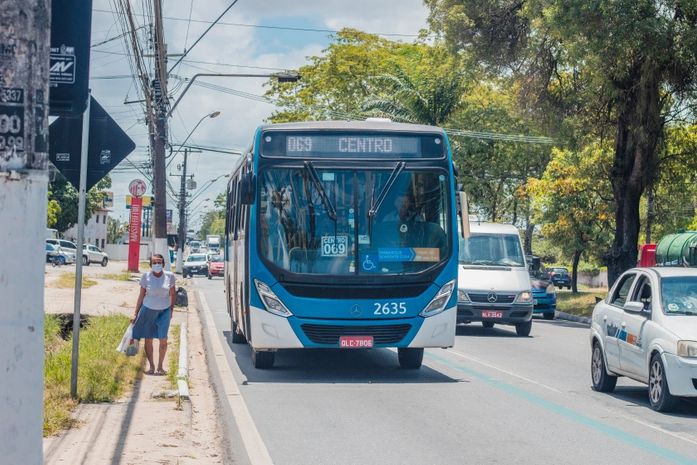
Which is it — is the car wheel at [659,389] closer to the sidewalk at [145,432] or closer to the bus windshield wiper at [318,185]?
the sidewalk at [145,432]

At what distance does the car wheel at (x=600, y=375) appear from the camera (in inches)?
528

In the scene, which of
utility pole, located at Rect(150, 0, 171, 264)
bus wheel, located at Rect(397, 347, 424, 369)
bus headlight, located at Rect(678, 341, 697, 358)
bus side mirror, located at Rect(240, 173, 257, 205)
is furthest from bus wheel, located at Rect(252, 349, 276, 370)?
utility pole, located at Rect(150, 0, 171, 264)

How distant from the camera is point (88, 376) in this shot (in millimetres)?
12617

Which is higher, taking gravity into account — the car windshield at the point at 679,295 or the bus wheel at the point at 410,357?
the car windshield at the point at 679,295

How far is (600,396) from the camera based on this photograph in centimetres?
1323

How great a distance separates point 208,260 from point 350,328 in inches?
2083

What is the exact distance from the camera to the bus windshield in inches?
567

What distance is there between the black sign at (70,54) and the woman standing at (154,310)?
884cm

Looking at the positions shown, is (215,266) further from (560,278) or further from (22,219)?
(22,219)

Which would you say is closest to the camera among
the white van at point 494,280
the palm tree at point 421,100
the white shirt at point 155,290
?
the white shirt at point 155,290

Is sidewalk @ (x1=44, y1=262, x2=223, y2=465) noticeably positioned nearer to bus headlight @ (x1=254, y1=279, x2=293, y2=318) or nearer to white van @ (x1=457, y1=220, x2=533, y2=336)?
bus headlight @ (x1=254, y1=279, x2=293, y2=318)

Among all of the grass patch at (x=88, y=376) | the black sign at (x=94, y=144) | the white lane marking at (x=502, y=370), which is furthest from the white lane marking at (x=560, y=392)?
the black sign at (x=94, y=144)

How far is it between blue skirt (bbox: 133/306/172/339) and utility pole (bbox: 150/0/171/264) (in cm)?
1334

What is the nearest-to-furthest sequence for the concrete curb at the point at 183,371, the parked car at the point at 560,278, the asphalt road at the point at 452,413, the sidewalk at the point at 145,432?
the sidewalk at the point at 145,432
the asphalt road at the point at 452,413
the concrete curb at the point at 183,371
the parked car at the point at 560,278
